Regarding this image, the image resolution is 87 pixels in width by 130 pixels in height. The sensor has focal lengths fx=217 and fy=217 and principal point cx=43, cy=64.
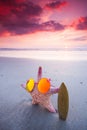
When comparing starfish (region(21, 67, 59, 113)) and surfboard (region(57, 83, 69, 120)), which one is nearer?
surfboard (region(57, 83, 69, 120))

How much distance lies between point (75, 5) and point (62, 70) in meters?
0.62

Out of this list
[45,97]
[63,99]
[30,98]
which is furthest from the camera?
[30,98]

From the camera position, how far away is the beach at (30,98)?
1.12 m

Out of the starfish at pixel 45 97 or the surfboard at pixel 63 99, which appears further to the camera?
the starfish at pixel 45 97

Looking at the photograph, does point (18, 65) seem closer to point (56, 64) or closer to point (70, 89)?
point (56, 64)

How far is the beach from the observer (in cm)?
112

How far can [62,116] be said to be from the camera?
3.66ft

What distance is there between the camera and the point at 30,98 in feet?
4.64

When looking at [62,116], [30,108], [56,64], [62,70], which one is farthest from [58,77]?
[62,116]

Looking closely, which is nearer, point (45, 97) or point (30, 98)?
point (45, 97)

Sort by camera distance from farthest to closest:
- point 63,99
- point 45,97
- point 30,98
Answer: point 30,98 < point 45,97 < point 63,99

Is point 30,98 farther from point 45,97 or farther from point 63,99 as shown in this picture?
point 63,99

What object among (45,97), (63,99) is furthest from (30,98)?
(63,99)

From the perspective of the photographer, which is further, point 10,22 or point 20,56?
point 20,56
